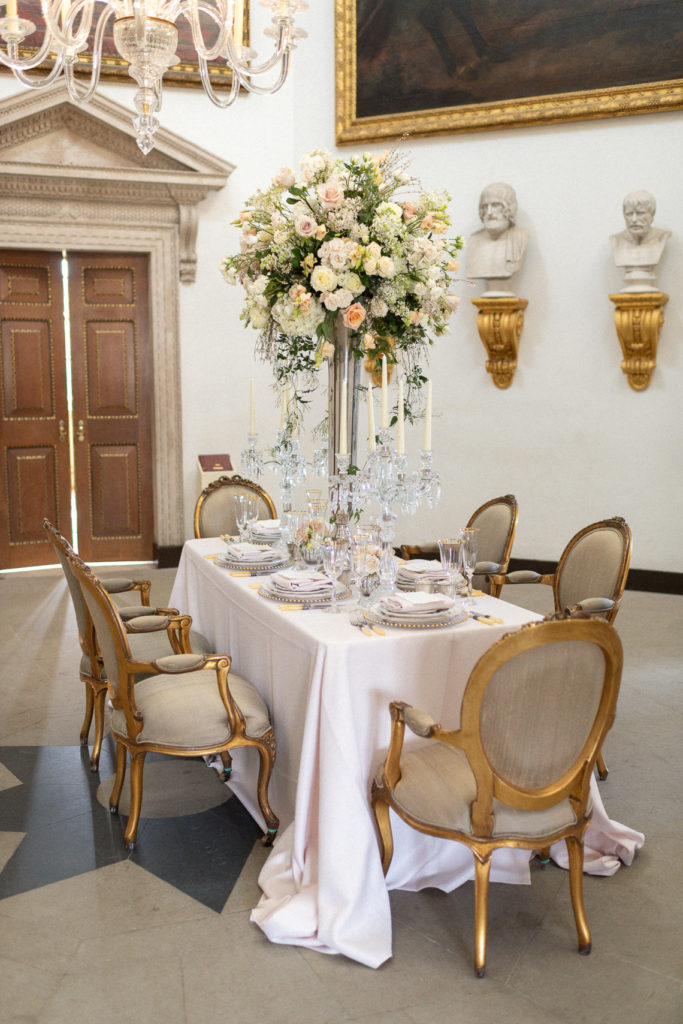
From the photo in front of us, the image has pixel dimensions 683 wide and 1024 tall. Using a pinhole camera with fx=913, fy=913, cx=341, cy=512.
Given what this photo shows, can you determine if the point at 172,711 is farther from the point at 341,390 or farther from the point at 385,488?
the point at 341,390

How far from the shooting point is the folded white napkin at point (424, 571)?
3168 millimetres

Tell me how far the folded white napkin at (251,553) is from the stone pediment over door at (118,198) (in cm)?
356

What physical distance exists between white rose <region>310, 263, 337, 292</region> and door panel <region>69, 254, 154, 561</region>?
168 inches

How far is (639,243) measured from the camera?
19.6 ft

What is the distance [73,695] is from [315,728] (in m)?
2.20

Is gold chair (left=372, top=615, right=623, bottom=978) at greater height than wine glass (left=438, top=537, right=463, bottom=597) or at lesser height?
lesser

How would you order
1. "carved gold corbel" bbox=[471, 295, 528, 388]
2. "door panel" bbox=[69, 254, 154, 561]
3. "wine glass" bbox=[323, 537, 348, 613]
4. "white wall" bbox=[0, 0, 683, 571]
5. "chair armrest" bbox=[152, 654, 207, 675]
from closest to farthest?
1. "chair armrest" bbox=[152, 654, 207, 675]
2. "wine glass" bbox=[323, 537, 348, 613]
3. "white wall" bbox=[0, 0, 683, 571]
4. "carved gold corbel" bbox=[471, 295, 528, 388]
5. "door panel" bbox=[69, 254, 154, 561]

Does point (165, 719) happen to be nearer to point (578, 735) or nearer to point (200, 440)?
point (578, 735)

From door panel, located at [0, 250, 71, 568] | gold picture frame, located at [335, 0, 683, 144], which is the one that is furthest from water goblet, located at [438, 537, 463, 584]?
door panel, located at [0, 250, 71, 568]

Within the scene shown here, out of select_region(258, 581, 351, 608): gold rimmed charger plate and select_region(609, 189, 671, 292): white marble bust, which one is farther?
select_region(609, 189, 671, 292): white marble bust

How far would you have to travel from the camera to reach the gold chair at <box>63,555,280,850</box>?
2.77 m

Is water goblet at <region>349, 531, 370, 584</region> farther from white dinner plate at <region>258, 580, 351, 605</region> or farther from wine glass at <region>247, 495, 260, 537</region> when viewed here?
wine glass at <region>247, 495, 260, 537</region>

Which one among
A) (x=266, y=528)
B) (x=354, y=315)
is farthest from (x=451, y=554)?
(x=266, y=528)

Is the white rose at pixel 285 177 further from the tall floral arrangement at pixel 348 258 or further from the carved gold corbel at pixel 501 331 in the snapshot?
the carved gold corbel at pixel 501 331
